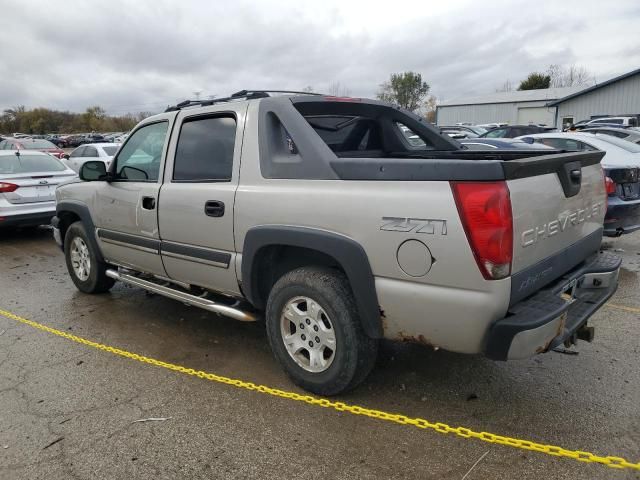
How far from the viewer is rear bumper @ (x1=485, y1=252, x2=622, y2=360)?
8.00 feet

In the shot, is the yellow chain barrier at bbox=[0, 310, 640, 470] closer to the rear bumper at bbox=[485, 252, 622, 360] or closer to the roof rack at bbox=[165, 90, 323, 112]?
the rear bumper at bbox=[485, 252, 622, 360]

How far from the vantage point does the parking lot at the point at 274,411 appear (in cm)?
259

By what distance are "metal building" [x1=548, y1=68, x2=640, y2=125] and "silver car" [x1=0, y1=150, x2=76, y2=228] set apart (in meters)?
35.5

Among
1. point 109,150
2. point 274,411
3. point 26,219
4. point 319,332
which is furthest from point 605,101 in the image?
point 274,411

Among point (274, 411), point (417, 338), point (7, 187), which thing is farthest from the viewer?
point (7, 187)

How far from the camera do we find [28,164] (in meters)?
8.81

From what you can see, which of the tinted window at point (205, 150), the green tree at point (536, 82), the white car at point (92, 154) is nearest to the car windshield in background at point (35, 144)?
the white car at point (92, 154)

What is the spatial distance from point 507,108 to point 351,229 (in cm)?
5303

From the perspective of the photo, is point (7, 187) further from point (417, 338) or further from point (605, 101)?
point (605, 101)

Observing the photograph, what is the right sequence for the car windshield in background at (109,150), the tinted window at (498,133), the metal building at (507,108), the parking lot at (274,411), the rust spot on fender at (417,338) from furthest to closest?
the metal building at (507,108) → the tinted window at (498,133) → the car windshield in background at (109,150) → the rust spot on fender at (417,338) → the parking lot at (274,411)

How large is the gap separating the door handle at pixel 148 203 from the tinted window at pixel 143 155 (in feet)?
0.55

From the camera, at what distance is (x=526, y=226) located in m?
2.53

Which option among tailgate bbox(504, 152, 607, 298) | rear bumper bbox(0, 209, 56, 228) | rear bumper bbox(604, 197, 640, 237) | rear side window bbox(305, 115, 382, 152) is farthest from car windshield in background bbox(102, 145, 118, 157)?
tailgate bbox(504, 152, 607, 298)

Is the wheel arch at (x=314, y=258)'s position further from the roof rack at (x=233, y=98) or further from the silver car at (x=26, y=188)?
the silver car at (x=26, y=188)
